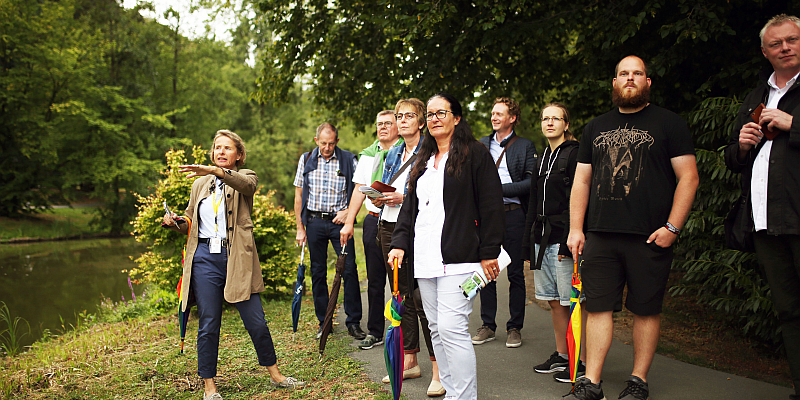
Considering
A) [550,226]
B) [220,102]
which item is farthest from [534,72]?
[220,102]

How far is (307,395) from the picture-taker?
4.32 metres

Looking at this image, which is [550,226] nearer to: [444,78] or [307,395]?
[307,395]

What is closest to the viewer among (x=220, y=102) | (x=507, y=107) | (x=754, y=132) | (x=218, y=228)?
(x=754, y=132)

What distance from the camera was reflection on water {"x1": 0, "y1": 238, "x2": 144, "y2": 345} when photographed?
408 inches

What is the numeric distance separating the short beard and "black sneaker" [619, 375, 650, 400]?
190 centimetres

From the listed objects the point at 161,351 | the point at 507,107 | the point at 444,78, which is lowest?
the point at 161,351

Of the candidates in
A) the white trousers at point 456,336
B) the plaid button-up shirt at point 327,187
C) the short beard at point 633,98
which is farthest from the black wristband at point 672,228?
the plaid button-up shirt at point 327,187

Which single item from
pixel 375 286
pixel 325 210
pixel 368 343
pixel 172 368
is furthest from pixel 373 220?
pixel 172 368

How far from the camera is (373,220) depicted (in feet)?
18.0

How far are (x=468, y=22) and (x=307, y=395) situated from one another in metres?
5.49

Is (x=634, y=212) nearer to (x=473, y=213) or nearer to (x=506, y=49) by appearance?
(x=473, y=213)

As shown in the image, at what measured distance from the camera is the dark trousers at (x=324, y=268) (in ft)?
19.8

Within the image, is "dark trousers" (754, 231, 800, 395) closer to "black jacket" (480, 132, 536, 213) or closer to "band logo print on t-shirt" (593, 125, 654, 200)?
"band logo print on t-shirt" (593, 125, 654, 200)

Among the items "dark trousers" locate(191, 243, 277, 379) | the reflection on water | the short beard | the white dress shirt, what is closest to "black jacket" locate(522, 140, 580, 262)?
the short beard
